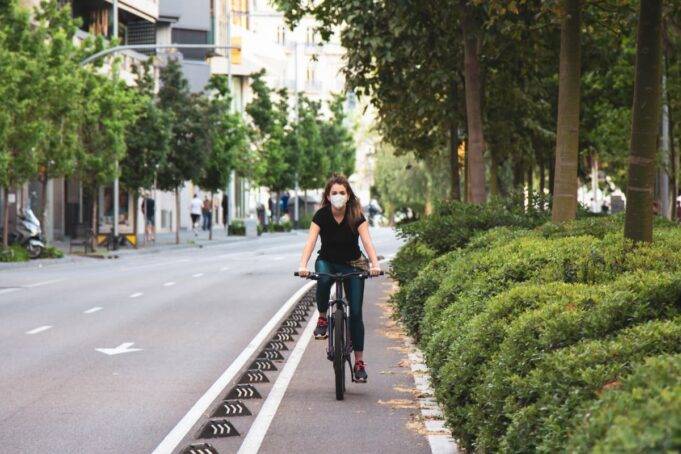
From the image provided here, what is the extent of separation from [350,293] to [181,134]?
163 ft

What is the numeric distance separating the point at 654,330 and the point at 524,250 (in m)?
5.66

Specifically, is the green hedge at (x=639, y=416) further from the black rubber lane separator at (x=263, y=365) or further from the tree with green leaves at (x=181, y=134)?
the tree with green leaves at (x=181, y=134)

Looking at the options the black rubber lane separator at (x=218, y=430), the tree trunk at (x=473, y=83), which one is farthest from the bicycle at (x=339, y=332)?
the tree trunk at (x=473, y=83)

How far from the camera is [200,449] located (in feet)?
30.2

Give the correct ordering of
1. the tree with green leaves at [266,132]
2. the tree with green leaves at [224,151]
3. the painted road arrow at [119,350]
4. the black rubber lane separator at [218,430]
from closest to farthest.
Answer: the black rubber lane separator at [218,430]
the painted road arrow at [119,350]
the tree with green leaves at [224,151]
the tree with green leaves at [266,132]

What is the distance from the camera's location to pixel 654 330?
662 cm

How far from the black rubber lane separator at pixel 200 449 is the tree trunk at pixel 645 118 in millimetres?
4511

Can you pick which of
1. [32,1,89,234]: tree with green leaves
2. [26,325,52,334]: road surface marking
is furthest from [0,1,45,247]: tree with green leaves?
[26,325,52,334]: road surface marking

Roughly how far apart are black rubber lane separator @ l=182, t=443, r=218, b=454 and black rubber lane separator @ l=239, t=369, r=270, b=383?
362 cm

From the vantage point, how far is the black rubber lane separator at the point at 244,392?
11.9 metres

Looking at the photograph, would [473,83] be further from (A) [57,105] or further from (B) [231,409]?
(A) [57,105]

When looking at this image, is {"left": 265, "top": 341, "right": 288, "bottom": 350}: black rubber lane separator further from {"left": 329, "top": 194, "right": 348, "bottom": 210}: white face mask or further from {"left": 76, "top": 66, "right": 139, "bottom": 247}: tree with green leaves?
{"left": 76, "top": 66, "right": 139, "bottom": 247}: tree with green leaves

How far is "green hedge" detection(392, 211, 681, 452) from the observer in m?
6.46

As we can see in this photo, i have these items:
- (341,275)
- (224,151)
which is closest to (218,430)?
(341,275)
